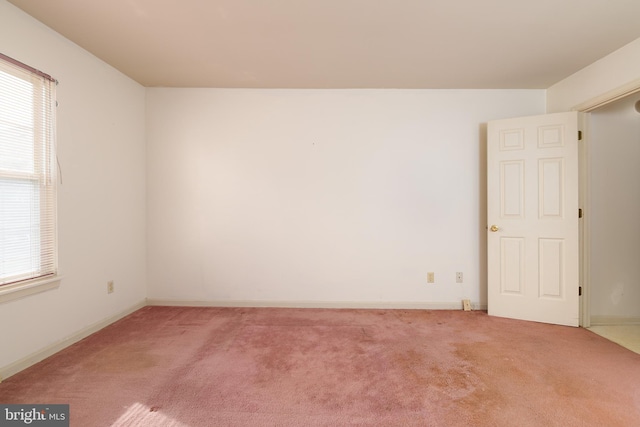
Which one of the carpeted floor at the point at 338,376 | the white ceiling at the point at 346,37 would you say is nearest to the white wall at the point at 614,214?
the carpeted floor at the point at 338,376

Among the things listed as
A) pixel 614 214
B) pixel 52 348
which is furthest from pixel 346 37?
pixel 52 348

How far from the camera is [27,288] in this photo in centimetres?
208

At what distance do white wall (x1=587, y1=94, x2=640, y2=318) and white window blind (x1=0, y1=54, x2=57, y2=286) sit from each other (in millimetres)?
5124

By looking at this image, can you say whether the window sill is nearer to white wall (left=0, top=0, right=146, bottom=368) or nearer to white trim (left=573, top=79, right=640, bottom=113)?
white wall (left=0, top=0, right=146, bottom=368)

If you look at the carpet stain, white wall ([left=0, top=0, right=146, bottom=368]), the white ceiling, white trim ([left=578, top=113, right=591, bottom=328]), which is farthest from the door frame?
white wall ([left=0, top=0, right=146, bottom=368])

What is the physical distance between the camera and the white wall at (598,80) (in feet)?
7.95

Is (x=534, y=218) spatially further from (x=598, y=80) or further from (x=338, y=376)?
(x=338, y=376)

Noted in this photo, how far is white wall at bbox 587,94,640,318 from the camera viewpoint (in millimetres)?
2994

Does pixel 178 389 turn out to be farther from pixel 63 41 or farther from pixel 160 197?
pixel 63 41

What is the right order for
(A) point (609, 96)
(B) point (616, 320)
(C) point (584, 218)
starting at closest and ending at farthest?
1. (A) point (609, 96)
2. (C) point (584, 218)
3. (B) point (616, 320)

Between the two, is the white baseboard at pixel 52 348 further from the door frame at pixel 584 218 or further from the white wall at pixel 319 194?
the door frame at pixel 584 218

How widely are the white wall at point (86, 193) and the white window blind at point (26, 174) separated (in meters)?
0.09

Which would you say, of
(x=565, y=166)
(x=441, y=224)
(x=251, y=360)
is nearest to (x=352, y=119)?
(x=441, y=224)

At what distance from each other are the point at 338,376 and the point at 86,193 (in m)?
2.76
